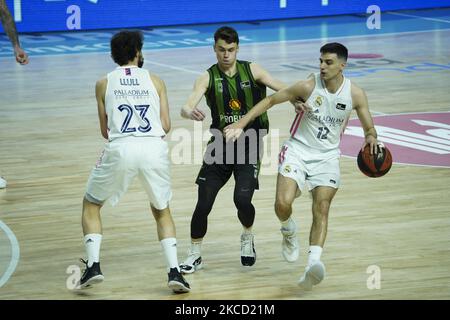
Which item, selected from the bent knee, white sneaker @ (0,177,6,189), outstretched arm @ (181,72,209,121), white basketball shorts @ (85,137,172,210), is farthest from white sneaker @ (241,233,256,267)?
white sneaker @ (0,177,6,189)

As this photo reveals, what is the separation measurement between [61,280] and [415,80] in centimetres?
998

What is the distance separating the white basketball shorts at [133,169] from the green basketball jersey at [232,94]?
823 mm

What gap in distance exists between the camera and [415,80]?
16328mm

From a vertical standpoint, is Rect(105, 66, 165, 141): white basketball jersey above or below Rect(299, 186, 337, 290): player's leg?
above

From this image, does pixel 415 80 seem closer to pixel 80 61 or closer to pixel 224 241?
pixel 80 61

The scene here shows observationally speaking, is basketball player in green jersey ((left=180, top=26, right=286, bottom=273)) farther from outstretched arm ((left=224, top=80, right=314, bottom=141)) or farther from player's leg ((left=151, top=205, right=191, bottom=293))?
player's leg ((left=151, top=205, right=191, bottom=293))

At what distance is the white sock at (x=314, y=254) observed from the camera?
278 inches

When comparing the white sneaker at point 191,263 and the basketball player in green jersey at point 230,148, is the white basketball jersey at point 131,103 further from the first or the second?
the white sneaker at point 191,263

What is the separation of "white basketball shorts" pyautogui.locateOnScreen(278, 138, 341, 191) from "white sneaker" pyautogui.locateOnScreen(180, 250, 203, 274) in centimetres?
94

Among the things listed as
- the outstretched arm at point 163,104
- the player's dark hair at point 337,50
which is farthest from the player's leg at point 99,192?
the player's dark hair at point 337,50

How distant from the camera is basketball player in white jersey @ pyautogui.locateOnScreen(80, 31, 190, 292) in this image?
7.02m

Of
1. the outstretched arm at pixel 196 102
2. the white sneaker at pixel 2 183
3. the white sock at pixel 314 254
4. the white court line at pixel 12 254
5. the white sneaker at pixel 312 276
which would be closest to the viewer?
the white sneaker at pixel 312 276

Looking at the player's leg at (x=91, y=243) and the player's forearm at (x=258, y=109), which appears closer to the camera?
the player's leg at (x=91, y=243)

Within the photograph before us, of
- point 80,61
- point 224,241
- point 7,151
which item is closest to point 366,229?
point 224,241
